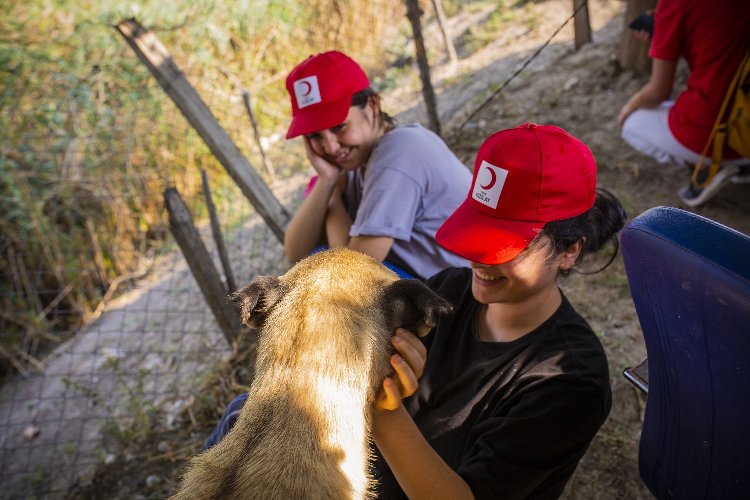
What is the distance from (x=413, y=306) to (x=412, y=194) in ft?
3.76

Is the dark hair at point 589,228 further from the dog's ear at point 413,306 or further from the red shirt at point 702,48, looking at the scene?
the red shirt at point 702,48

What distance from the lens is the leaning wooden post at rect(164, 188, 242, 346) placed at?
381cm

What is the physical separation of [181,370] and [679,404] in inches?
185

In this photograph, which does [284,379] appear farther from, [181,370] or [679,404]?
[181,370]

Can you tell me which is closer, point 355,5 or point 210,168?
point 210,168

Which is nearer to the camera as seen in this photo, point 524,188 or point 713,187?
point 524,188

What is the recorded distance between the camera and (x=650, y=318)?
5.11ft

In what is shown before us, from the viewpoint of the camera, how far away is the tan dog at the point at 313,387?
1553mm

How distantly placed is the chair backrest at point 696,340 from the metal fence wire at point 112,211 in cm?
386

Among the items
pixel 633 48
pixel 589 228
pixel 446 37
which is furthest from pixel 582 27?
pixel 589 228

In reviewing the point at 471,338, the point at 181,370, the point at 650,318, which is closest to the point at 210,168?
the point at 181,370

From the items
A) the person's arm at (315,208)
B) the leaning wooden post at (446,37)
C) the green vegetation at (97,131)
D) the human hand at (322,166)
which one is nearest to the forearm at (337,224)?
the person's arm at (315,208)

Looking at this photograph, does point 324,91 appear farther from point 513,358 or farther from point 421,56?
point 421,56

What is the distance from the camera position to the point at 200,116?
13.2 feet
